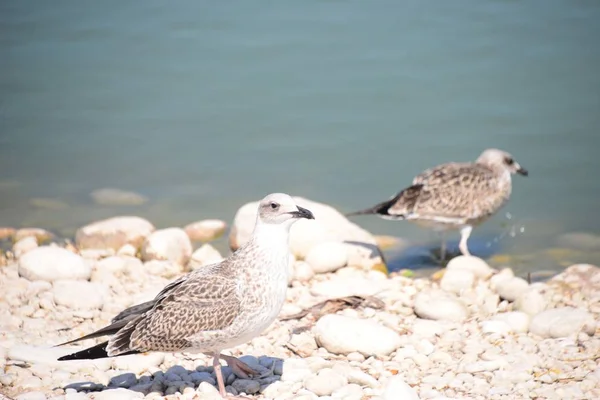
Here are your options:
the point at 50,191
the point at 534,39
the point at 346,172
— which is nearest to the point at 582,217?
the point at 346,172

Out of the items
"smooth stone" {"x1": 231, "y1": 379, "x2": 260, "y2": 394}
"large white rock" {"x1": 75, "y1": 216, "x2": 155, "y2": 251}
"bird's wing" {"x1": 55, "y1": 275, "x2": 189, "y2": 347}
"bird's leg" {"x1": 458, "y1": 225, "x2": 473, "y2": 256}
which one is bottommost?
"bird's leg" {"x1": 458, "y1": 225, "x2": 473, "y2": 256}

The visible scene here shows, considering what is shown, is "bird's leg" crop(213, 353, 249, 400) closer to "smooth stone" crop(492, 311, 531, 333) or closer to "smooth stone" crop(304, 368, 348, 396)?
"smooth stone" crop(304, 368, 348, 396)

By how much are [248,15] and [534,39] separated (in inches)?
186

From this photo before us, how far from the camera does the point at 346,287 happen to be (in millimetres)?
8195

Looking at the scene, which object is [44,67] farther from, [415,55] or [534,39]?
[534,39]

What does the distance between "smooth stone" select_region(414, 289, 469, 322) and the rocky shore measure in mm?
11

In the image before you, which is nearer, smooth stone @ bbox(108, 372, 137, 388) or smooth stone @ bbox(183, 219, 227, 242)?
smooth stone @ bbox(108, 372, 137, 388)

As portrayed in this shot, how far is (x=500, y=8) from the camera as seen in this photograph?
16.0 meters

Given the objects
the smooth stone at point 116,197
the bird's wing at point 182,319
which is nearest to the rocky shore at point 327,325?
the bird's wing at point 182,319

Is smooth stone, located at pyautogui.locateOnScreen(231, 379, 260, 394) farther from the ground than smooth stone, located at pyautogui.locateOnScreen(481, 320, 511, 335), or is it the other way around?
smooth stone, located at pyautogui.locateOnScreen(231, 379, 260, 394)

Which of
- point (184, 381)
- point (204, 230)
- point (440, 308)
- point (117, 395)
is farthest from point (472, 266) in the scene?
point (117, 395)

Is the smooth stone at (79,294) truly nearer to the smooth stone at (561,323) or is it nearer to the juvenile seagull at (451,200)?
the juvenile seagull at (451,200)

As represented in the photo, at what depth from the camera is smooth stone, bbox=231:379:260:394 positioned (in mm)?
6328

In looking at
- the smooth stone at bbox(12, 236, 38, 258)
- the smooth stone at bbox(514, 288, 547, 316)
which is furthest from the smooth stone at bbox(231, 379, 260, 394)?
the smooth stone at bbox(12, 236, 38, 258)
